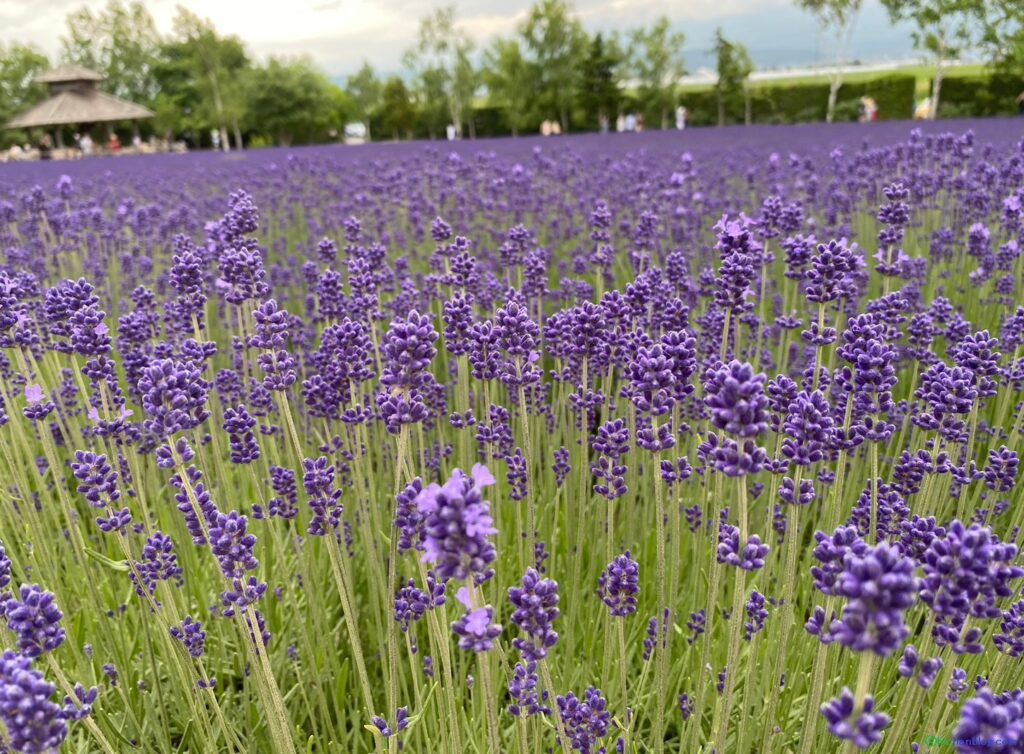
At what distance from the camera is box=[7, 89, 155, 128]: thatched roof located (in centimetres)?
4538

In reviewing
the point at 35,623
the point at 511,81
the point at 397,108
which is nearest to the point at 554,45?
the point at 511,81

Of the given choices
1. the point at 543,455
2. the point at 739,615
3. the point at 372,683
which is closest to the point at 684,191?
the point at 543,455

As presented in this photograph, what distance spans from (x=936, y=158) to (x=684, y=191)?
2921mm

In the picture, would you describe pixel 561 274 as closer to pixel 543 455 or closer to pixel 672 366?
pixel 543 455

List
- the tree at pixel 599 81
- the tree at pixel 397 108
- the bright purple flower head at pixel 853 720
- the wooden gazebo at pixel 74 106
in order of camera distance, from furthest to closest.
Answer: the tree at pixel 397 108
the tree at pixel 599 81
the wooden gazebo at pixel 74 106
the bright purple flower head at pixel 853 720

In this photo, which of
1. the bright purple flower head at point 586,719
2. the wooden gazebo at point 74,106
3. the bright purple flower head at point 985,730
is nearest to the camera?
the bright purple flower head at point 985,730

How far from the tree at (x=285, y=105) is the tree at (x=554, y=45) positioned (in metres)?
16.9

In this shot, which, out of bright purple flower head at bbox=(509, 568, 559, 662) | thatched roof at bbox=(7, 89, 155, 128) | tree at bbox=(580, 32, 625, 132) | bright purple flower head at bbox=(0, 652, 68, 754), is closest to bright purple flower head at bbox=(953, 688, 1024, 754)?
bright purple flower head at bbox=(509, 568, 559, 662)

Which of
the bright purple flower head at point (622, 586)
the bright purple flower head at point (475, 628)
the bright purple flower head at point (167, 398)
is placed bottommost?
the bright purple flower head at point (622, 586)

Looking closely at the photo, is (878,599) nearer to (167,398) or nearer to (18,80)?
(167,398)

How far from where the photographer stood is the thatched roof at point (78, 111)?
45375mm

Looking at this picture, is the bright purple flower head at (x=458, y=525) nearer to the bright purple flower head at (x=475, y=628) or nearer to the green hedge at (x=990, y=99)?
the bright purple flower head at (x=475, y=628)

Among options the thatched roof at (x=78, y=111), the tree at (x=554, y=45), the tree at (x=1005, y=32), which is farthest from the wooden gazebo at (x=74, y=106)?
the tree at (x=1005, y=32)

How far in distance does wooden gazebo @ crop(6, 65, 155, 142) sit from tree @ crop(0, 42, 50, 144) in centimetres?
455
